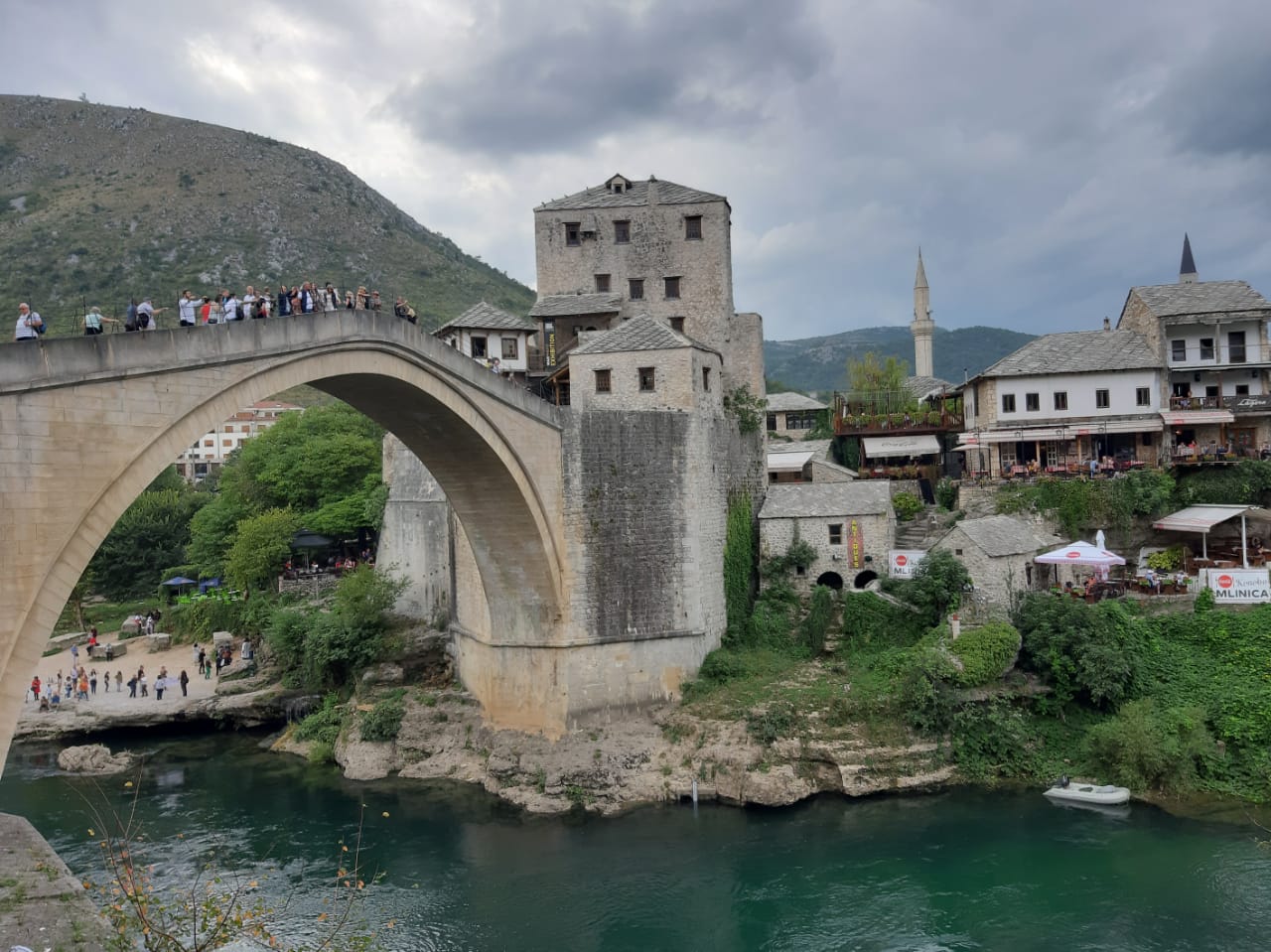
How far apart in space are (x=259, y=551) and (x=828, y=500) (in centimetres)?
2171

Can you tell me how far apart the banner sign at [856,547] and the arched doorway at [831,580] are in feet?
2.10

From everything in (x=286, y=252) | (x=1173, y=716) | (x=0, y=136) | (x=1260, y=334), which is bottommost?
(x=1173, y=716)

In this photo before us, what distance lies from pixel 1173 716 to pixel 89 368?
71.8 feet

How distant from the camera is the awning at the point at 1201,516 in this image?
2652 centimetres

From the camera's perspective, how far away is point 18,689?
1109cm

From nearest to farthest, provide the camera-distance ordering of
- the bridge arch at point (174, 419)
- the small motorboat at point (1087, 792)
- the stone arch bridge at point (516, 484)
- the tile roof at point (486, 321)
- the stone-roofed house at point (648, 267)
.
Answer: the bridge arch at point (174, 419) < the stone arch bridge at point (516, 484) < the small motorboat at point (1087, 792) < the tile roof at point (486, 321) < the stone-roofed house at point (648, 267)

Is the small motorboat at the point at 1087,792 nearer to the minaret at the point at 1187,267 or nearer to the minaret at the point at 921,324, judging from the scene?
the minaret at the point at 1187,267

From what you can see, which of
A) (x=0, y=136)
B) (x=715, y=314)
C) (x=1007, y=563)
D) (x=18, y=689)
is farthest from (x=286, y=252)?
(x=18, y=689)

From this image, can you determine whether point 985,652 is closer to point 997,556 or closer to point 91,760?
point 997,556

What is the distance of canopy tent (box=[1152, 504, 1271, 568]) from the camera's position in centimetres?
2641

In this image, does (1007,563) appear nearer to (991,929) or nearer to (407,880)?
(991,929)

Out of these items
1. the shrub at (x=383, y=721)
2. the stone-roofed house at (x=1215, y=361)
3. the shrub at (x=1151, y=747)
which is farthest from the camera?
the stone-roofed house at (x=1215, y=361)

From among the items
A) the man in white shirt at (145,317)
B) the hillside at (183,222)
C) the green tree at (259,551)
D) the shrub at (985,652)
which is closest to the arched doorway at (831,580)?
the shrub at (985,652)

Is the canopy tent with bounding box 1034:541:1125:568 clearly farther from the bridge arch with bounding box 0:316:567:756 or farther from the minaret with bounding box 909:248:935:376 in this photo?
the minaret with bounding box 909:248:935:376
